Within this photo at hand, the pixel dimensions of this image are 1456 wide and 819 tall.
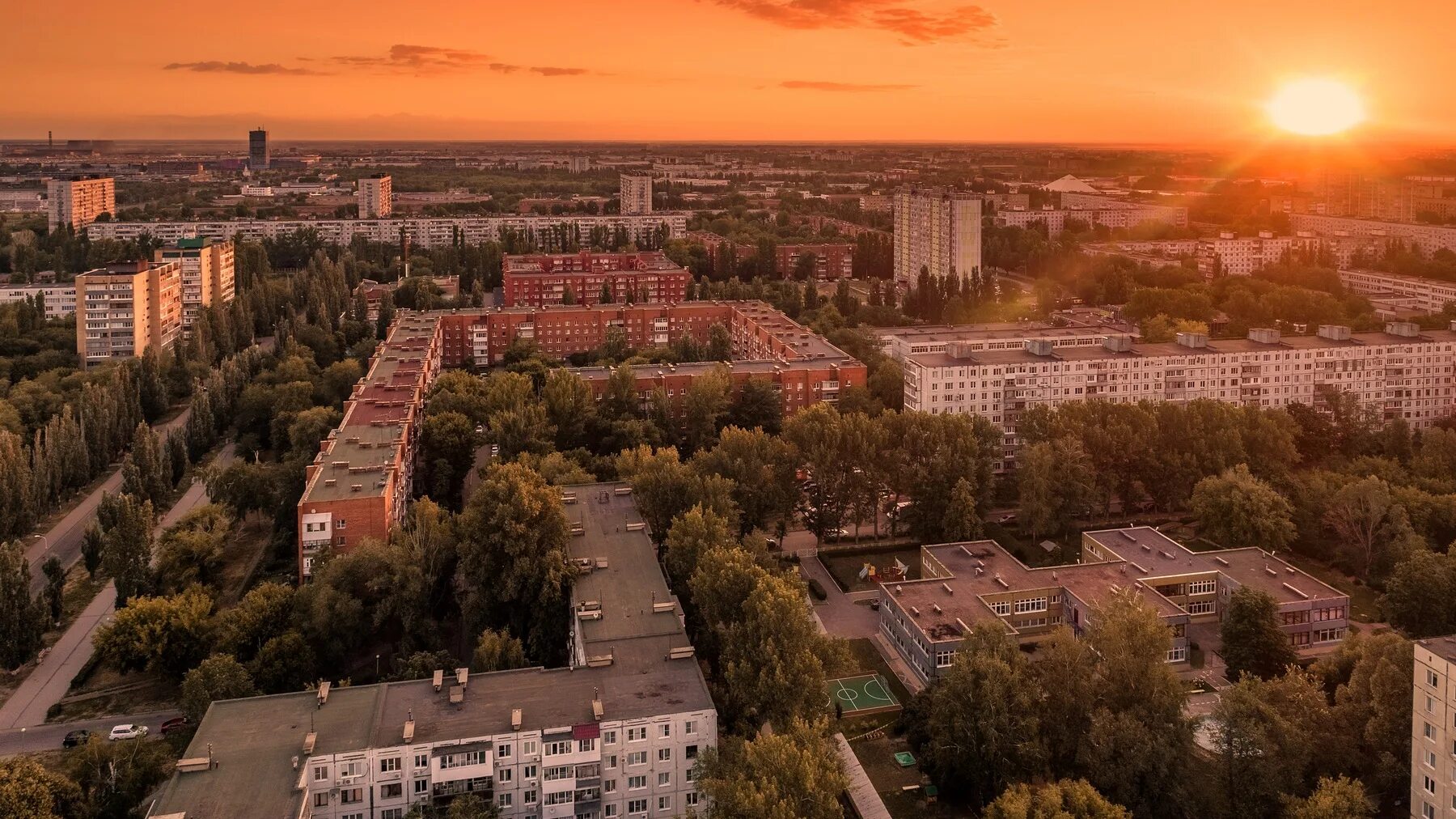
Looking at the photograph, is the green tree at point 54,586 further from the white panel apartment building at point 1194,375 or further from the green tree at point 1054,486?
the white panel apartment building at point 1194,375

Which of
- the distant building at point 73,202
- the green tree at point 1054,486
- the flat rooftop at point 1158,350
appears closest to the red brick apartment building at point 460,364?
the flat rooftop at point 1158,350

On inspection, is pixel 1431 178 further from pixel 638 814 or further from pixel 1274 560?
pixel 638 814

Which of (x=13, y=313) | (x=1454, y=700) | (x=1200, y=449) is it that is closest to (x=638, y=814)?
(x=1454, y=700)

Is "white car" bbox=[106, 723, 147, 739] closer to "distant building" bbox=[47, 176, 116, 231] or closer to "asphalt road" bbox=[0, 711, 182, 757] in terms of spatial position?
"asphalt road" bbox=[0, 711, 182, 757]

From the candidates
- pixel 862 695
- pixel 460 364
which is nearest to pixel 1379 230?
pixel 460 364

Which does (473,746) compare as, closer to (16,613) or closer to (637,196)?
(16,613)

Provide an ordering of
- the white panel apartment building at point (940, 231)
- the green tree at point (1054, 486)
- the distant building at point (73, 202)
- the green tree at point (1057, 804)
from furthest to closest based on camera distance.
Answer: the distant building at point (73, 202) < the white panel apartment building at point (940, 231) < the green tree at point (1054, 486) < the green tree at point (1057, 804)

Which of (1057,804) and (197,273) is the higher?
(197,273)
